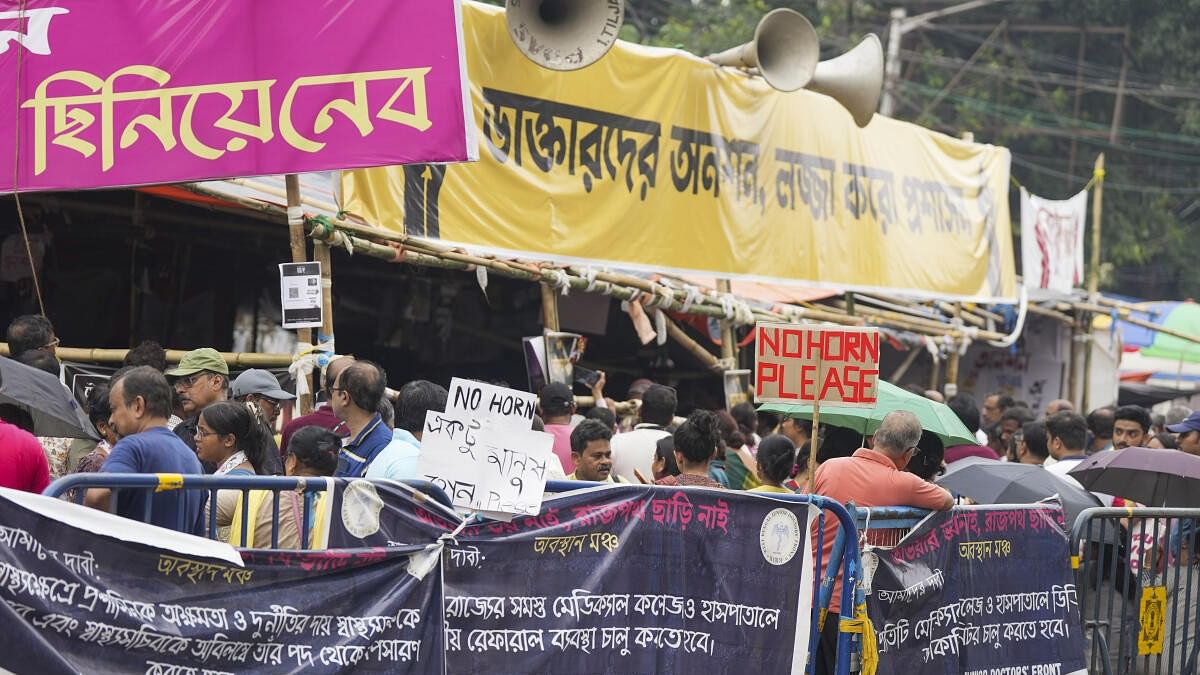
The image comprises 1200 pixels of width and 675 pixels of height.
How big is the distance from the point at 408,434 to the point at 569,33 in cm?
398

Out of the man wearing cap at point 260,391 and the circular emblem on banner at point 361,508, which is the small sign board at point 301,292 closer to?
the man wearing cap at point 260,391

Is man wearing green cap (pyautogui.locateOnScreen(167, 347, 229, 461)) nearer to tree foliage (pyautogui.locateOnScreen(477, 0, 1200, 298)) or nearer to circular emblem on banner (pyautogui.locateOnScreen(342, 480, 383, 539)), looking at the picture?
circular emblem on banner (pyautogui.locateOnScreen(342, 480, 383, 539))

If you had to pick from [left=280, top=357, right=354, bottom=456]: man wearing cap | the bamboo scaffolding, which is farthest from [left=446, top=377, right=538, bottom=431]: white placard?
the bamboo scaffolding

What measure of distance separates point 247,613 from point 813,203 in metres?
8.99

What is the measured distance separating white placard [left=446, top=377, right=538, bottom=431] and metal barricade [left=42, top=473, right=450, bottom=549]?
295 mm

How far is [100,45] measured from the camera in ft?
25.7

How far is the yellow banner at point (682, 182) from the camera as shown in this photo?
32.4 ft

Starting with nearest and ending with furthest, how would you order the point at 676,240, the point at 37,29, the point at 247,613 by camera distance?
1. the point at 247,613
2. the point at 37,29
3. the point at 676,240

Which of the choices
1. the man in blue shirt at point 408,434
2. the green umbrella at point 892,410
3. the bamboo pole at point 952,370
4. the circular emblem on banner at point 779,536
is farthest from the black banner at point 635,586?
the bamboo pole at point 952,370

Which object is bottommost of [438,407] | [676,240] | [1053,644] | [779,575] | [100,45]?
[1053,644]

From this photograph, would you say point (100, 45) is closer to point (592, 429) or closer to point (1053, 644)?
point (592, 429)

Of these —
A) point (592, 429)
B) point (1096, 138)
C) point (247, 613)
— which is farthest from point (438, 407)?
point (1096, 138)

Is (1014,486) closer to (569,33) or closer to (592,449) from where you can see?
(592,449)

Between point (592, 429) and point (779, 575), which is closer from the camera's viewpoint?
point (779, 575)
